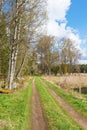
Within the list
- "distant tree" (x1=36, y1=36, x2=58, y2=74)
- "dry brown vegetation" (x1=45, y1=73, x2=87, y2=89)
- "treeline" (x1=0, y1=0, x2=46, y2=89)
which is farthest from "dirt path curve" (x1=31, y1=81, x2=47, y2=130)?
"distant tree" (x1=36, y1=36, x2=58, y2=74)

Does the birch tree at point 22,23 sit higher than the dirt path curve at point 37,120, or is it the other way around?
the birch tree at point 22,23

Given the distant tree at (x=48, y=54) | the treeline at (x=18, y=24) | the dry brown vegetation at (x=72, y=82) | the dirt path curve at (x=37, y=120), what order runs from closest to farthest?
the dirt path curve at (x=37, y=120), the treeline at (x=18, y=24), the dry brown vegetation at (x=72, y=82), the distant tree at (x=48, y=54)

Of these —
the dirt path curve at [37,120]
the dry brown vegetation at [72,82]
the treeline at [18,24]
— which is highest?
the treeline at [18,24]

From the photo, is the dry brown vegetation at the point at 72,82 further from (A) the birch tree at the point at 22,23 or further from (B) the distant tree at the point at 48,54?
(B) the distant tree at the point at 48,54

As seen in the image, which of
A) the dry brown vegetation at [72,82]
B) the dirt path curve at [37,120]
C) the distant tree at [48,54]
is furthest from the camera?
the distant tree at [48,54]

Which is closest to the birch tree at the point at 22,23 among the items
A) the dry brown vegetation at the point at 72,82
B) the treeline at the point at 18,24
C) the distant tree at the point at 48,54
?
the treeline at the point at 18,24

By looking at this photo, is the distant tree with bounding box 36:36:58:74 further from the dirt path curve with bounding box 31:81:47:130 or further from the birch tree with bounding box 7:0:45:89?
the dirt path curve with bounding box 31:81:47:130

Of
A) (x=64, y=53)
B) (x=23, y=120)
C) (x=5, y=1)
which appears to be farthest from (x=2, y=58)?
(x=64, y=53)

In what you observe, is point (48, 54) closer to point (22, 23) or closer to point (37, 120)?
point (22, 23)

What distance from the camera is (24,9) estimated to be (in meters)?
26.9

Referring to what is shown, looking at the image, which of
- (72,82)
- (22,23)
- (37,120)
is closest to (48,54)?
(72,82)

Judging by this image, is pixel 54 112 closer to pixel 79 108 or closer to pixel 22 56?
pixel 79 108

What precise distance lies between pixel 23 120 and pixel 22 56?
37.3 metres

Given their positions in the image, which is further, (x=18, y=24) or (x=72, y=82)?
(x=72, y=82)
